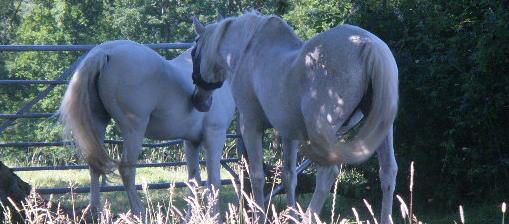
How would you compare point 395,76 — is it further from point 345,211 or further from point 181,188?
point 181,188

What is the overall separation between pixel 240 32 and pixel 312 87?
1.24 metres

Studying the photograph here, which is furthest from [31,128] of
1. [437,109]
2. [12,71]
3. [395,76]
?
[395,76]

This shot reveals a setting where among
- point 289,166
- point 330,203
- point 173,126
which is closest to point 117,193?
point 330,203

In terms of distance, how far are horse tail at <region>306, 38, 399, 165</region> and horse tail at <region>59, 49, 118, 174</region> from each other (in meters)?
2.08

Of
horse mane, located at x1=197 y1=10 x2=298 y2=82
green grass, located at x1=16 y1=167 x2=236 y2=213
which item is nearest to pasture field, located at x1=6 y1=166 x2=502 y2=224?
green grass, located at x1=16 y1=167 x2=236 y2=213

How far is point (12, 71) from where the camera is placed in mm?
36000

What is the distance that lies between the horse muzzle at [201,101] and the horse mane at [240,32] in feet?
0.78

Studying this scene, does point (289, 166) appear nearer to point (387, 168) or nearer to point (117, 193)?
point (387, 168)

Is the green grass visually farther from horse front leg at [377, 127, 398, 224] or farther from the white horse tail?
the white horse tail

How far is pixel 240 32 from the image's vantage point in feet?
20.0

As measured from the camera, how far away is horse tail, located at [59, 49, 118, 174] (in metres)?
6.19

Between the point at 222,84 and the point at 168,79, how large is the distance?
1.43ft

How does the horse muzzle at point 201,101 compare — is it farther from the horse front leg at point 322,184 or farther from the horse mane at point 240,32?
the horse front leg at point 322,184

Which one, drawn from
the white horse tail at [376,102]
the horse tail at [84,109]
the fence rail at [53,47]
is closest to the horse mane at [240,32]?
the horse tail at [84,109]
